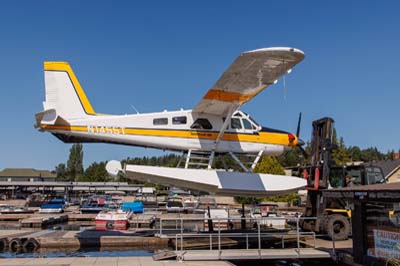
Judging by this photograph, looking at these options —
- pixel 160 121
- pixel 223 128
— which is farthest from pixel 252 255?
pixel 160 121

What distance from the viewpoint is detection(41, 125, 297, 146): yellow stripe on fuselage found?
561 inches

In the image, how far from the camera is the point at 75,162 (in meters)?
108

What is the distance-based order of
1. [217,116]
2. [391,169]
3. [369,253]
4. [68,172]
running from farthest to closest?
[68,172] → [391,169] → [217,116] → [369,253]

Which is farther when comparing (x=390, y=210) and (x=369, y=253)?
(x=369, y=253)

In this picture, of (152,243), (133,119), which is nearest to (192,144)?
(133,119)

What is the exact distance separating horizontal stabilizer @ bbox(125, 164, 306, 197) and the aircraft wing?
232 centimetres

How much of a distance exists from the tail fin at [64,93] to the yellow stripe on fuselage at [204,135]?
55cm

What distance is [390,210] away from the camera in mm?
10414

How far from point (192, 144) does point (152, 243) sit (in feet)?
20.8

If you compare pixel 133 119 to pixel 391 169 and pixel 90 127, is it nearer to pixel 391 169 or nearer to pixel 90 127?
pixel 90 127

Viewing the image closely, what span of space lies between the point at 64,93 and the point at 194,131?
4735 millimetres

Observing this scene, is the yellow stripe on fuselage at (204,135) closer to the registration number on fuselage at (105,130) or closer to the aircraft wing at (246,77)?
the registration number on fuselage at (105,130)

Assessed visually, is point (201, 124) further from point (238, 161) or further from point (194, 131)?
point (238, 161)

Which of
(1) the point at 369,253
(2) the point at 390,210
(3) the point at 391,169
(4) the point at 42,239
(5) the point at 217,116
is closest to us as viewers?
(2) the point at 390,210
